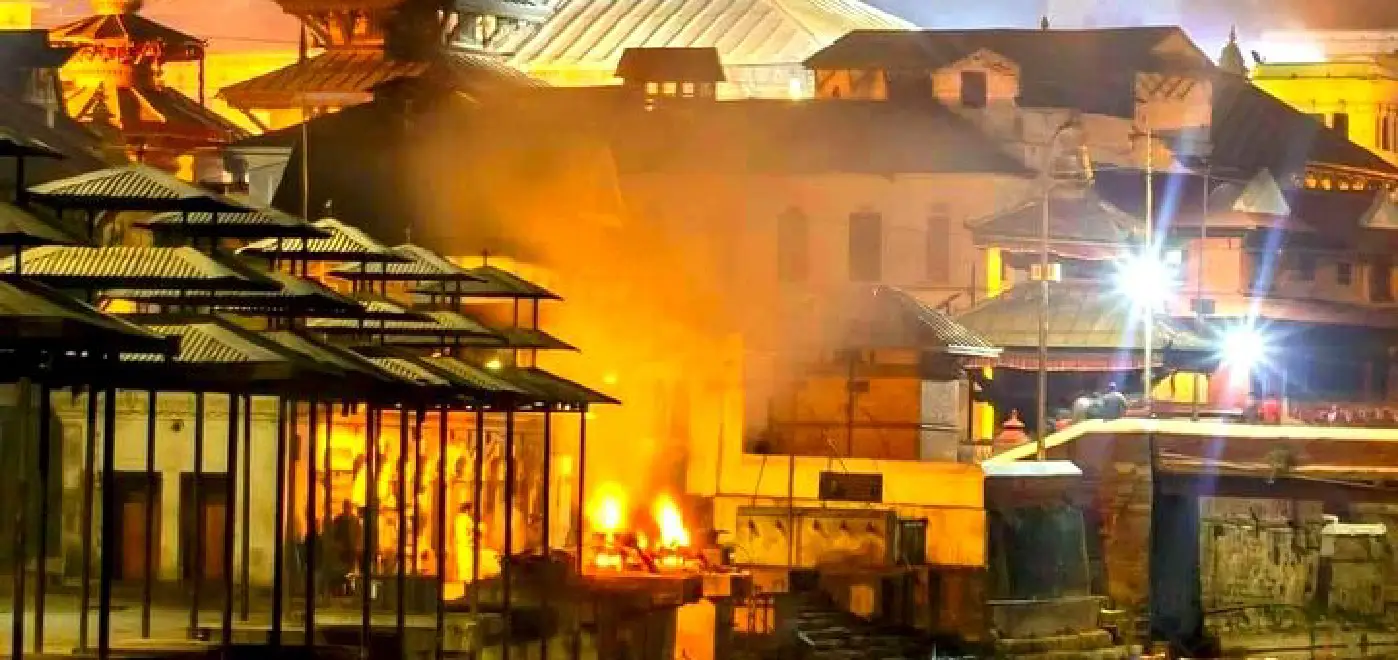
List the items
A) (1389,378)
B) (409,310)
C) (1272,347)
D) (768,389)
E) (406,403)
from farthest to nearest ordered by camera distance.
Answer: (1389,378) → (1272,347) → (768,389) → (409,310) → (406,403)

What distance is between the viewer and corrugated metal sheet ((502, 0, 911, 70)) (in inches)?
3671

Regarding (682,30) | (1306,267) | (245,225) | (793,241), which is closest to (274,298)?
(245,225)

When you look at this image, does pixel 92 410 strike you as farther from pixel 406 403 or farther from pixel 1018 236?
pixel 1018 236

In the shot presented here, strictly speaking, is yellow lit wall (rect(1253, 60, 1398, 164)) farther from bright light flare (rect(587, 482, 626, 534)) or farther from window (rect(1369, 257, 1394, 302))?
bright light flare (rect(587, 482, 626, 534))

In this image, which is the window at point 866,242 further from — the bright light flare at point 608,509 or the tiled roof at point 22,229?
the tiled roof at point 22,229

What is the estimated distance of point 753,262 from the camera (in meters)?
74.1

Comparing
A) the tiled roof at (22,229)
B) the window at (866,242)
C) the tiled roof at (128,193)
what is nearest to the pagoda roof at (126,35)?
the window at (866,242)

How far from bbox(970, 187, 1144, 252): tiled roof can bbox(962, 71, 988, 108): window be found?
12.4 feet

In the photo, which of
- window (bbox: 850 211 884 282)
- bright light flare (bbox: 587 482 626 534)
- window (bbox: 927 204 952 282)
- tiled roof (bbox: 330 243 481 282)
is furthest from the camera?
window (bbox: 850 211 884 282)

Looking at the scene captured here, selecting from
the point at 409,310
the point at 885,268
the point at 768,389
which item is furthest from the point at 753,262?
the point at 409,310

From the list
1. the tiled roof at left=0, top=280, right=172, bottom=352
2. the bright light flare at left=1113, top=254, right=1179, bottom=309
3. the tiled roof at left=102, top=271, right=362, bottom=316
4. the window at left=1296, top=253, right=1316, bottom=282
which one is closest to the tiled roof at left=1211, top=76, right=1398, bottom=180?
the window at left=1296, top=253, right=1316, bottom=282

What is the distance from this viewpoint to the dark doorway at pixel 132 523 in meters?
47.3

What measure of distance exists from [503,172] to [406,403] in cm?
2743

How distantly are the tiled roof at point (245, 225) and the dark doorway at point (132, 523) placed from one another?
9.80m
